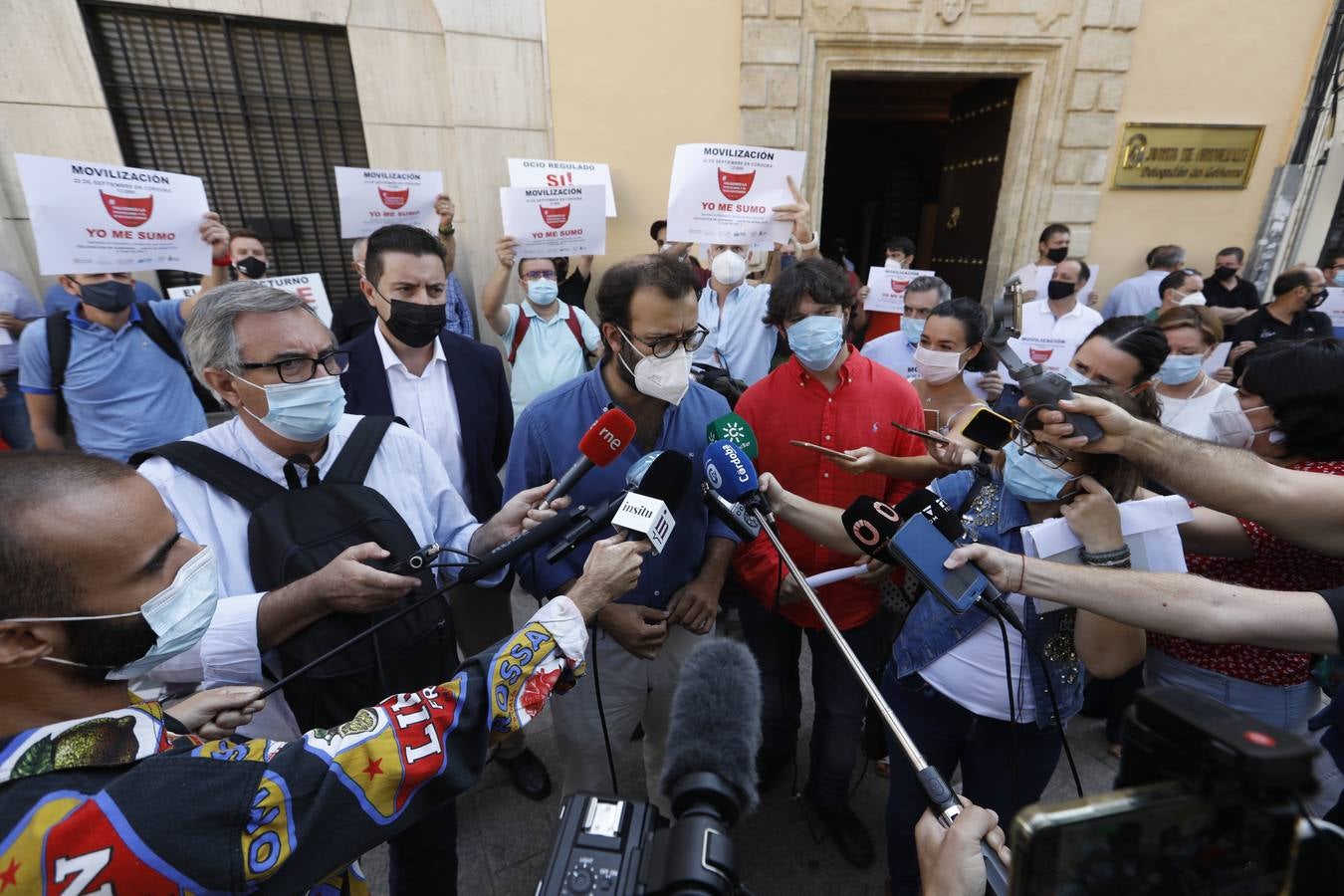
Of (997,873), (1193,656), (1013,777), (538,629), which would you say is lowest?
(1013,777)

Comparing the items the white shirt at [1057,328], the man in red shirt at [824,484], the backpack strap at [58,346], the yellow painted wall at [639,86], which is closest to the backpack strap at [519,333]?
the man in red shirt at [824,484]

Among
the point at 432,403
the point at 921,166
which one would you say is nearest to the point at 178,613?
the point at 432,403

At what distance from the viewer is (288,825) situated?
877 millimetres

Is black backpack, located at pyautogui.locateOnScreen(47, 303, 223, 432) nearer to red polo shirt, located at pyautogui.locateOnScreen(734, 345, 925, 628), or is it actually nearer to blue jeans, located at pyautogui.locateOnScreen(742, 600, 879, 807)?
red polo shirt, located at pyautogui.locateOnScreen(734, 345, 925, 628)

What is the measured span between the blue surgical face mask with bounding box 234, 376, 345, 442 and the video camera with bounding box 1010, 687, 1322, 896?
1659 millimetres

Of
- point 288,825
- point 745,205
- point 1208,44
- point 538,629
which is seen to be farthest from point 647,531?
point 1208,44

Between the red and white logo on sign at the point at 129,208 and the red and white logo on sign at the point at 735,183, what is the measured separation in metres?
3.01

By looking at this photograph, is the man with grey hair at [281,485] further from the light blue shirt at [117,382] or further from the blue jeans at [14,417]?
the blue jeans at [14,417]

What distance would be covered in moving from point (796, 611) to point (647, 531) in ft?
3.76

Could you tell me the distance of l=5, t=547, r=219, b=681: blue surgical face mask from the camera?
3.23 ft

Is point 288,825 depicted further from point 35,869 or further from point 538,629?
point 538,629

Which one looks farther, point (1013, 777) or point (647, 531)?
point (1013, 777)

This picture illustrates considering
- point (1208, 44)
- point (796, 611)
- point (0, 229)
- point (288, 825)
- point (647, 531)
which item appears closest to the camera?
point (288, 825)

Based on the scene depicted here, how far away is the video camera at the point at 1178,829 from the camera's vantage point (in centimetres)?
52
